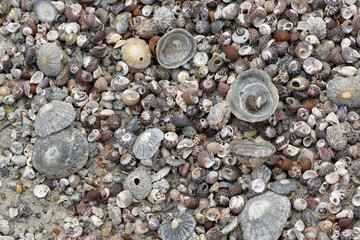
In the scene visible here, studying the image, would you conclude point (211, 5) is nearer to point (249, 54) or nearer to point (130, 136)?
point (249, 54)

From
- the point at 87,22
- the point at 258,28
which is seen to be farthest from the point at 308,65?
the point at 87,22

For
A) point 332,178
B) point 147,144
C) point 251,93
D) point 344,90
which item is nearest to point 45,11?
point 147,144

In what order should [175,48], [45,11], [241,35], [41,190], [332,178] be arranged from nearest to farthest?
[332,178] → [41,190] → [241,35] → [175,48] → [45,11]

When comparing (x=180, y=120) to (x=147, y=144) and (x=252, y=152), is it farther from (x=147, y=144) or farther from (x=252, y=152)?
(x=252, y=152)

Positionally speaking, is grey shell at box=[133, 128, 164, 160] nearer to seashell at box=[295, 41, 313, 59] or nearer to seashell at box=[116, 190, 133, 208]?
seashell at box=[116, 190, 133, 208]

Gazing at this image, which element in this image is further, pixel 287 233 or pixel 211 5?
pixel 211 5

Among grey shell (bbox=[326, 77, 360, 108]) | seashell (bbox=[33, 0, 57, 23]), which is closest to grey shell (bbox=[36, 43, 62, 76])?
seashell (bbox=[33, 0, 57, 23])

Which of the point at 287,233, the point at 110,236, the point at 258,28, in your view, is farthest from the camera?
the point at 258,28
